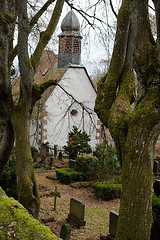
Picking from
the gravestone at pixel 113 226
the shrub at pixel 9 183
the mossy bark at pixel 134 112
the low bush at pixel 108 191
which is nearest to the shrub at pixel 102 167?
the low bush at pixel 108 191

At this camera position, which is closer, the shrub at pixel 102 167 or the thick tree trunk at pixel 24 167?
the thick tree trunk at pixel 24 167

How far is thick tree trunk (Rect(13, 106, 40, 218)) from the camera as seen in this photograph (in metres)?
6.73

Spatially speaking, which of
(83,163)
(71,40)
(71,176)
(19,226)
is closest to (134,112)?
(19,226)

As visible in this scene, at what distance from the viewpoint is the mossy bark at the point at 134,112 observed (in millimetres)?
3822

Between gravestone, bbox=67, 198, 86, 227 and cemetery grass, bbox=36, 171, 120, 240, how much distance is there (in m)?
0.18

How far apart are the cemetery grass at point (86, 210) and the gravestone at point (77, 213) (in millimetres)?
176

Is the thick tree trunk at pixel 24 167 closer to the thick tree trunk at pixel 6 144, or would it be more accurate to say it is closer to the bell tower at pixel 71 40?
the thick tree trunk at pixel 6 144

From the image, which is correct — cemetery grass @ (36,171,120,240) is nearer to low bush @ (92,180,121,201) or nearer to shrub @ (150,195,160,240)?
low bush @ (92,180,121,201)

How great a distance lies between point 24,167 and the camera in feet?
22.7

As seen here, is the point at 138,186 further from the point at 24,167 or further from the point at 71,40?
the point at 71,40

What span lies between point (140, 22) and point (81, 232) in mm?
6111

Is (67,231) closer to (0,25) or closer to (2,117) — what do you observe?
(2,117)

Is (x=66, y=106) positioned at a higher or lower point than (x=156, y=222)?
higher

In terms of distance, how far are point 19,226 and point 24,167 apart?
4.35 metres
